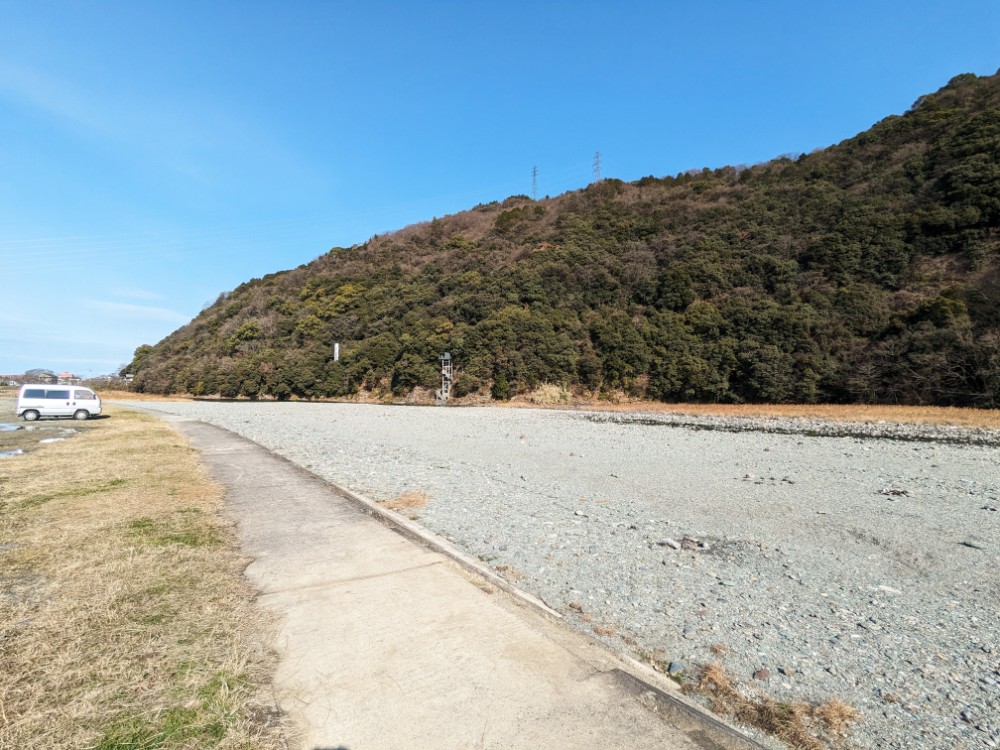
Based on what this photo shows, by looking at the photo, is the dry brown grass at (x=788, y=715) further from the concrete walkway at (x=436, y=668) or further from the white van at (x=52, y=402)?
the white van at (x=52, y=402)

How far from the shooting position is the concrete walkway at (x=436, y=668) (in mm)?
2197

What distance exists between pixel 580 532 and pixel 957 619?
326 centimetres

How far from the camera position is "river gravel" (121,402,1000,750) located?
2904 mm

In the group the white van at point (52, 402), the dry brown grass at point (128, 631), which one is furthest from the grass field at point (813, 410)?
the dry brown grass at point (128, 631)

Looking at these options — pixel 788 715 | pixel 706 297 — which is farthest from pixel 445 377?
pixel 788 715

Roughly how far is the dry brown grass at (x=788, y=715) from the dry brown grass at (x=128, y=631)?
7.36ft

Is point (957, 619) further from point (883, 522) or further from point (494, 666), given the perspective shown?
point (494, 666)

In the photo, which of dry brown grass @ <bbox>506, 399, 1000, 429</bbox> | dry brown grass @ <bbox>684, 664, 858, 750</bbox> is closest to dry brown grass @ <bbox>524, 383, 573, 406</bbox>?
dry brown grass @ <bbox>506, 399, 1000, 429</bbox>

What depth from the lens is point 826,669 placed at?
295 centimetres

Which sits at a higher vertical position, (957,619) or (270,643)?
(270,643)

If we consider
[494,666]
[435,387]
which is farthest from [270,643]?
[435,387]

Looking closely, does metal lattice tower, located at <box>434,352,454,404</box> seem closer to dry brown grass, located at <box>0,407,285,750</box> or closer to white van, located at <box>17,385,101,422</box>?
white van, located at <box>17,385,101,422</box>

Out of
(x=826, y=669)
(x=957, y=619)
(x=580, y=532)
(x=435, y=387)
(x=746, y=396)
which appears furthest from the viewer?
(x=435, y=387)

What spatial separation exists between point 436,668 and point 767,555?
4011mm
